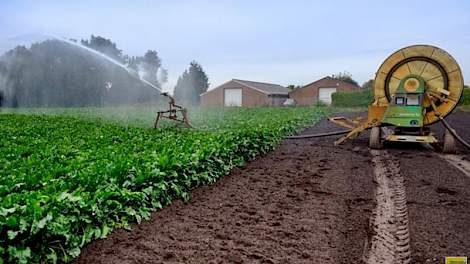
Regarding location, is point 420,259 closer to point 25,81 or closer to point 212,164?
point 212,164

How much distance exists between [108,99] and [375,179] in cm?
3349

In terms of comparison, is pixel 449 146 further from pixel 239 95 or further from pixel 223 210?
pixel 239 95

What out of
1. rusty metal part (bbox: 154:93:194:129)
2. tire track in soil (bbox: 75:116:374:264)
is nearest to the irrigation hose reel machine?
tire track in soil (bbox: 75:116:374:264)

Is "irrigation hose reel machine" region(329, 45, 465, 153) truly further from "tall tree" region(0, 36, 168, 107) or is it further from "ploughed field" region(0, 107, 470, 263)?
"tall tree" region(0, 36, 168, 107)

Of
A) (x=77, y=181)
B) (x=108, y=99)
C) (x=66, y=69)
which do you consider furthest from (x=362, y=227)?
(x=108, y=99)

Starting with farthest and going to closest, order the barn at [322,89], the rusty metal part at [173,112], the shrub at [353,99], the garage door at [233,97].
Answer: the garage door at [233,97], the barn at [322,89], the shrub at [353,99], the rusty metal part at [173,112]

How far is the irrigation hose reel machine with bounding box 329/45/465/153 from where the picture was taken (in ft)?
32.2

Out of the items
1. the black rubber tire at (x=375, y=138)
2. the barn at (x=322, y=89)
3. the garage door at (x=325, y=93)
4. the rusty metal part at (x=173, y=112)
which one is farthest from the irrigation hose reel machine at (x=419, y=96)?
the garage door at (x=325, y=93)

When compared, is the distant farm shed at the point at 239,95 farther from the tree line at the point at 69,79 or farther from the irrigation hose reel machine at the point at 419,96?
the irrigation hose reel machine at the point at 419,96

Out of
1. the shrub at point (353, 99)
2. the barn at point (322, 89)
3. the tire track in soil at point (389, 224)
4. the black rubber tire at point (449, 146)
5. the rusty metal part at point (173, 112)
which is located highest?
the barn at point (322, 89)

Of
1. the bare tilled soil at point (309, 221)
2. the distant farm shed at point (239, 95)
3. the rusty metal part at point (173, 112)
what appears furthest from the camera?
the distant farm shed at point (239, 95)

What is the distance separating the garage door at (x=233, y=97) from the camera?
5475 centimetres

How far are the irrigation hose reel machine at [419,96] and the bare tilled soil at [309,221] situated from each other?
237 centimetres

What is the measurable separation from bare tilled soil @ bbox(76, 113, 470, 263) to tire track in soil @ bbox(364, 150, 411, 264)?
1cm
